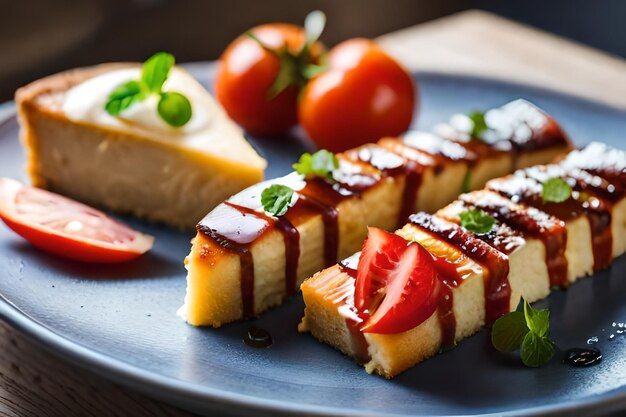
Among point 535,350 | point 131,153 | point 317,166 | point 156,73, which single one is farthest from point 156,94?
point 535,350

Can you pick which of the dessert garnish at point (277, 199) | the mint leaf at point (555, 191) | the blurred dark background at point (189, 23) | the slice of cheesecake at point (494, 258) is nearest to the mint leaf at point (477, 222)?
the slice of cheesecake at point (494, 258)

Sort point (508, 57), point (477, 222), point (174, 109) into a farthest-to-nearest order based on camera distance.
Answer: point (508, 57), point (174, 109), point (477, 222)

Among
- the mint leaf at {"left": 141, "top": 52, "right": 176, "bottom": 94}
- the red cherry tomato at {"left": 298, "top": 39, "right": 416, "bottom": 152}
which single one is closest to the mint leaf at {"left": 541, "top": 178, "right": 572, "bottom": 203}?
the red cherry tomato at {"left": 298, "top": 39, "right": 416, "bottom": 152}

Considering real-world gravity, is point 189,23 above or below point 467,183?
below

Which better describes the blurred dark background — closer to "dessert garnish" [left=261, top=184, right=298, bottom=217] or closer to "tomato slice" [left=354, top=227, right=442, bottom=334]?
"dessert garnish" [left=261, top=184, right=298, bottom=217]

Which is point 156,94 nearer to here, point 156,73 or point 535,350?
point 156,73

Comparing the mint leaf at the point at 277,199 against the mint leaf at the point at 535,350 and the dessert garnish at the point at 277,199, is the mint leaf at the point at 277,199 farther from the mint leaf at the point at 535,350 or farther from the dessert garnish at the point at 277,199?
the mint leaf at the point at 535,350

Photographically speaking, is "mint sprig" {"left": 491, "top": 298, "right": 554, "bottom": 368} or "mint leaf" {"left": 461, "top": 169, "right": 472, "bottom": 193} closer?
"mint sprig" {"left": 491, "top": 298, "right": 554, "bottom": 368}
